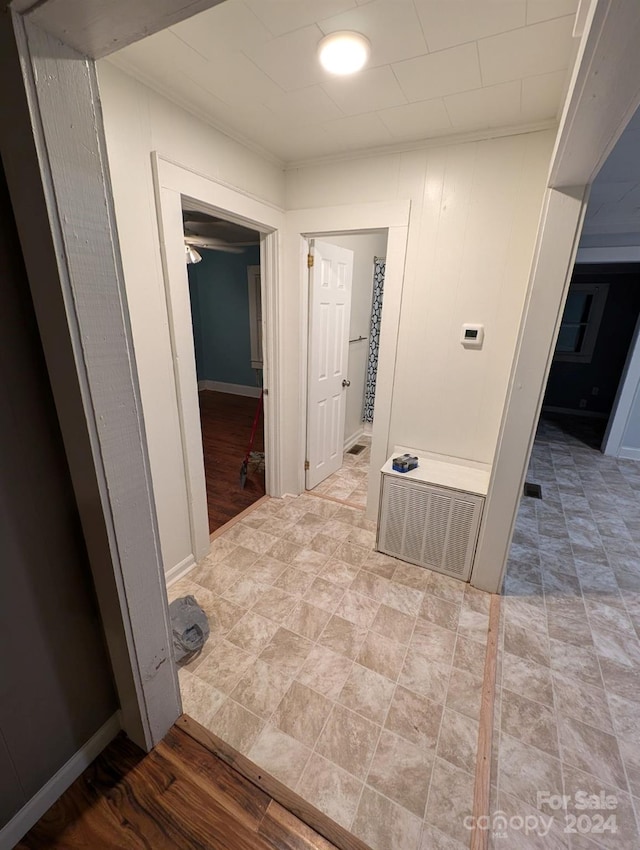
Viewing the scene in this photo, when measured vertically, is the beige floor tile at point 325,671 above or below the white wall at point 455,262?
below

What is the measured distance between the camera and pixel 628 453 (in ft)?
13.4

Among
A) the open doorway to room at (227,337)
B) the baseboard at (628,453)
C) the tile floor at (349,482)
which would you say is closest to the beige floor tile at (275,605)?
the tile floor at (349,482)

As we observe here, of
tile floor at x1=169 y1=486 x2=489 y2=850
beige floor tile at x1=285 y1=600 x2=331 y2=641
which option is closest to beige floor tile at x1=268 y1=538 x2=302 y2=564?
tile floor at x1=169 y1=486 x2=489 y2=850

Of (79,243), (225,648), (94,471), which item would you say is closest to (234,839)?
(225,648)

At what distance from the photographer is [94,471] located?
0.95m

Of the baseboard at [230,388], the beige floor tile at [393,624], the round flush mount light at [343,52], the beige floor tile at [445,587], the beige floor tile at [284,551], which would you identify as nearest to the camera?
the round flush mount light at [343,52]

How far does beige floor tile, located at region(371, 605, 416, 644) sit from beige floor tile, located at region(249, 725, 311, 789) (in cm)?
64

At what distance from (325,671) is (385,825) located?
531 millimetres

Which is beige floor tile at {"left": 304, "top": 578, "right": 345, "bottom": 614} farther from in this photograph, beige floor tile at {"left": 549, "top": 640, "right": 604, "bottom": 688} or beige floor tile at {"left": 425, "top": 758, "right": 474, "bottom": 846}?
beige floor tile at {"left": 549, "top": 640, "right": 604, "bottom": 688}

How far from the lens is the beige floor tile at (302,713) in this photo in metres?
1.36

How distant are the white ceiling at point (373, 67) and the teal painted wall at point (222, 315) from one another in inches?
149

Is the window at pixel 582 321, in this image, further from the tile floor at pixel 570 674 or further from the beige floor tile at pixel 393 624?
the beige floor tile at pixel 393 624

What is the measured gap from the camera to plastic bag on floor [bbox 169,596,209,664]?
164cm

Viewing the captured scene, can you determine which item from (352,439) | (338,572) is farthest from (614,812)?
(352,439)
